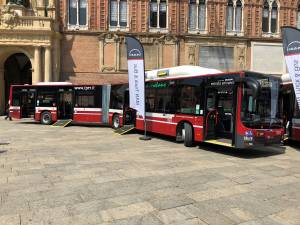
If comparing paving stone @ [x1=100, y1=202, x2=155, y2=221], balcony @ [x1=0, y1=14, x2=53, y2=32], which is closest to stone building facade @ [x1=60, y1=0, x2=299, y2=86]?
balcony @ [x1=0, y1=14, x2=53, y2=32]

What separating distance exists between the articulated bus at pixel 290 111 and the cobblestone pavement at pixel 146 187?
156 cm

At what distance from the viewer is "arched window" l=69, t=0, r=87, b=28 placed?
33.4 m

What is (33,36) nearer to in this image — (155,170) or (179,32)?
(179,32)

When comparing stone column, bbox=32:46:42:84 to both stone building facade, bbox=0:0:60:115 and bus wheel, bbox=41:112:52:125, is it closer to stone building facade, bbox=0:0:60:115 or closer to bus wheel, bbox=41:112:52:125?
stone building facade, bbox=0:0:60:115

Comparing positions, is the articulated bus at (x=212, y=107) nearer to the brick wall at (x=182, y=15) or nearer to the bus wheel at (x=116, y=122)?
the bus wheel at (x=116, y=122)

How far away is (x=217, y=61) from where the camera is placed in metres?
35.8

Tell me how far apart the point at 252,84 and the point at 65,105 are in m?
14.6

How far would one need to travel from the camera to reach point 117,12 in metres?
34.0

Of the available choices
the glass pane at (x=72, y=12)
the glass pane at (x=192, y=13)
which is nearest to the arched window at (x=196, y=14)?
the glass pane at (x=192, y=13)

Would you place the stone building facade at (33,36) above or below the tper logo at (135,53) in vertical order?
above

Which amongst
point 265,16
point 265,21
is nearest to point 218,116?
point 265,21

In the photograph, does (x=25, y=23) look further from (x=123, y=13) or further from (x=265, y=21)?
(x=265, y=21)

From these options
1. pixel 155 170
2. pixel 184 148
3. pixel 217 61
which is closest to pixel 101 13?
pixel 217 61

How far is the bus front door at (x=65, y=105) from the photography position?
22.2m
